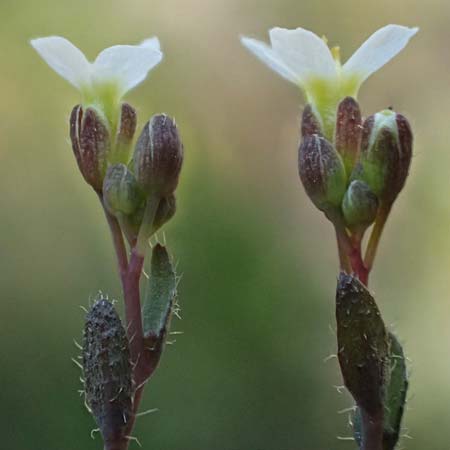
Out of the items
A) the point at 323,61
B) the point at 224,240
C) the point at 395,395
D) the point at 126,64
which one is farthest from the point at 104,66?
the point at 224,240

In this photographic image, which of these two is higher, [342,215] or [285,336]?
[342,215]

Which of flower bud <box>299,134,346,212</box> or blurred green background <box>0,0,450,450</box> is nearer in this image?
flower bud <box>299,134,346,212</box>

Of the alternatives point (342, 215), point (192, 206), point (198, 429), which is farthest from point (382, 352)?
point (192, 206)

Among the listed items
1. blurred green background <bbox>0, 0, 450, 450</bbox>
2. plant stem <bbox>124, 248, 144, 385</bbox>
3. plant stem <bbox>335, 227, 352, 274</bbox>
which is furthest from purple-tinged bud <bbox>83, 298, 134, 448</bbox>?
blurred green background <bbox>0, 0, 450, 450</bbox>

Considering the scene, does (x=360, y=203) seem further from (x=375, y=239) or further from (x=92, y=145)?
(x=92, y=145)

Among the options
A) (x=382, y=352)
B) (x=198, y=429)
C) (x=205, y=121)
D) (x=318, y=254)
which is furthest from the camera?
(x=205, y=121)

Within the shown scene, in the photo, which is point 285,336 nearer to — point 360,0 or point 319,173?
point 360,0

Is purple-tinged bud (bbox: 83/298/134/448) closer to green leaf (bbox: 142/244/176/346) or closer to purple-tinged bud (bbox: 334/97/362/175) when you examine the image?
green leaf (bbox: 142/244/176/346)
